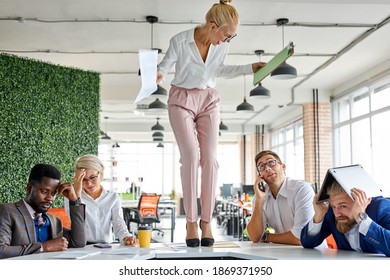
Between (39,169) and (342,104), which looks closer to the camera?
(39,169)

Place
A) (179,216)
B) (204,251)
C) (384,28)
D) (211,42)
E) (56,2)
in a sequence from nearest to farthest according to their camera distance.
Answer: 1. (204,251)
2. (211,42)
3. (56,2)
4. (384,28)
5. (179,216)

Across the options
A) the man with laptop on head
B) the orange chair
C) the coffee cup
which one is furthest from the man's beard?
the orange chair

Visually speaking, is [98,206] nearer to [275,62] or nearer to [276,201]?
[276,201]

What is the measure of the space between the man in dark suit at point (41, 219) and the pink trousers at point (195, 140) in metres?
0.56

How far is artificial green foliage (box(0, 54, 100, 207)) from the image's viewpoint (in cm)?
651

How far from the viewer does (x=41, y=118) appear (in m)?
6.93

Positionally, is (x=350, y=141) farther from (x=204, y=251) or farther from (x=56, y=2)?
(x=204, y=251)

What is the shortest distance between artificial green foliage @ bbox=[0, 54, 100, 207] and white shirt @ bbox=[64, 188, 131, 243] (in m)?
3.95

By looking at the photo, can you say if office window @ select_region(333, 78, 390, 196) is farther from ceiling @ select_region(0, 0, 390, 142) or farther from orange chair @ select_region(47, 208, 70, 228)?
orange chair @ select_region(47, 208, 70, 228)

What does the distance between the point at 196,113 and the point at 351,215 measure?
33.4 inches

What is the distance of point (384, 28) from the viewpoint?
7.15m

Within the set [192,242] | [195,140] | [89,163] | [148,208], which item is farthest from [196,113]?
[148,208]
